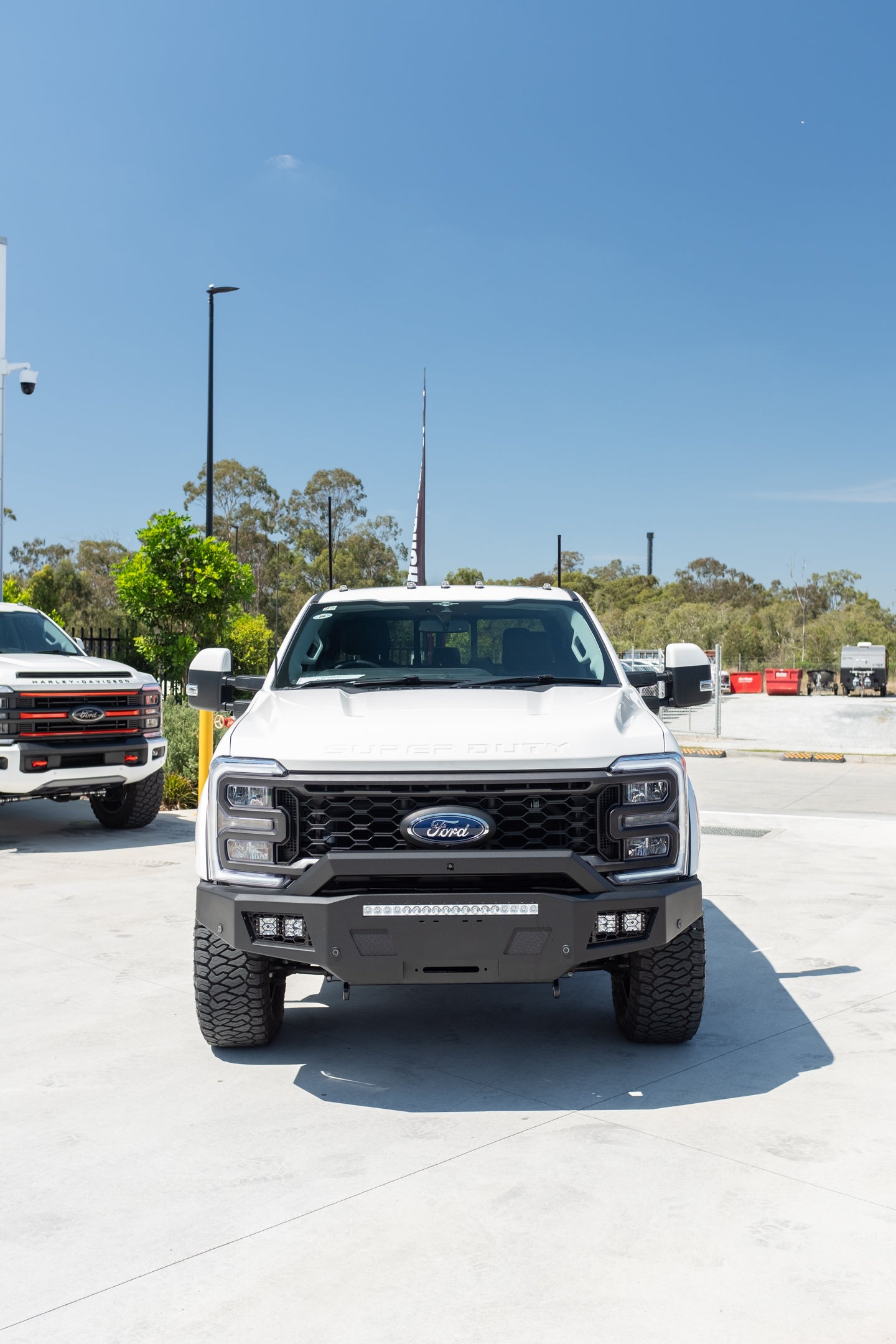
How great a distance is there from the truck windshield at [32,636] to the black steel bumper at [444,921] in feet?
24.9

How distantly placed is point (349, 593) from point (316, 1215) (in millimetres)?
3322

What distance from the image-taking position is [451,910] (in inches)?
161

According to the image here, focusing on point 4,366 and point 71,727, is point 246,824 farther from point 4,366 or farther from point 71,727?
point 4,366

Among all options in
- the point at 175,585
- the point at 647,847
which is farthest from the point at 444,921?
the point at 175,585

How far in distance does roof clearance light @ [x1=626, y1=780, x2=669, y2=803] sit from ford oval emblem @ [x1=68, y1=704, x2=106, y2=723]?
268 inches

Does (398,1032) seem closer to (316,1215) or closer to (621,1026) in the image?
(621,1026)

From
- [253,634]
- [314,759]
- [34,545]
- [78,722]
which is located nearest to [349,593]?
[314,759]

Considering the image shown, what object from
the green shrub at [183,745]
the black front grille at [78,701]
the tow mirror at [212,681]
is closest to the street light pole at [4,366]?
the green shrub at [183,745]

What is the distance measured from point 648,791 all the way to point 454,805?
0.70 meters

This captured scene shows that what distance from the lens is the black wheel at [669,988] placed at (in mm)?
4598

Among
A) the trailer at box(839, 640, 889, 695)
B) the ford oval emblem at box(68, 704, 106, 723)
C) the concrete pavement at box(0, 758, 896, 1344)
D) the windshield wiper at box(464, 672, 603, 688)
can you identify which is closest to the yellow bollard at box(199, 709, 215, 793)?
the ford oval emblem at box(68, 704, 106, 723)

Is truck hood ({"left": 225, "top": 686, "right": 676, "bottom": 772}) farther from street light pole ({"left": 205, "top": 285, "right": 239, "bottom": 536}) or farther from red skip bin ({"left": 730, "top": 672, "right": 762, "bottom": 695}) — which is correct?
red skip bin ({"left": 730, "top": 672, "right": 762, "bottom": 695})

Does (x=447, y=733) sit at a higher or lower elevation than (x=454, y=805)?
higher

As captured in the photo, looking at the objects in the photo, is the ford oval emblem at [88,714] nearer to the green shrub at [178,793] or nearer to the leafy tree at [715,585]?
the green shrub at [178,793]
